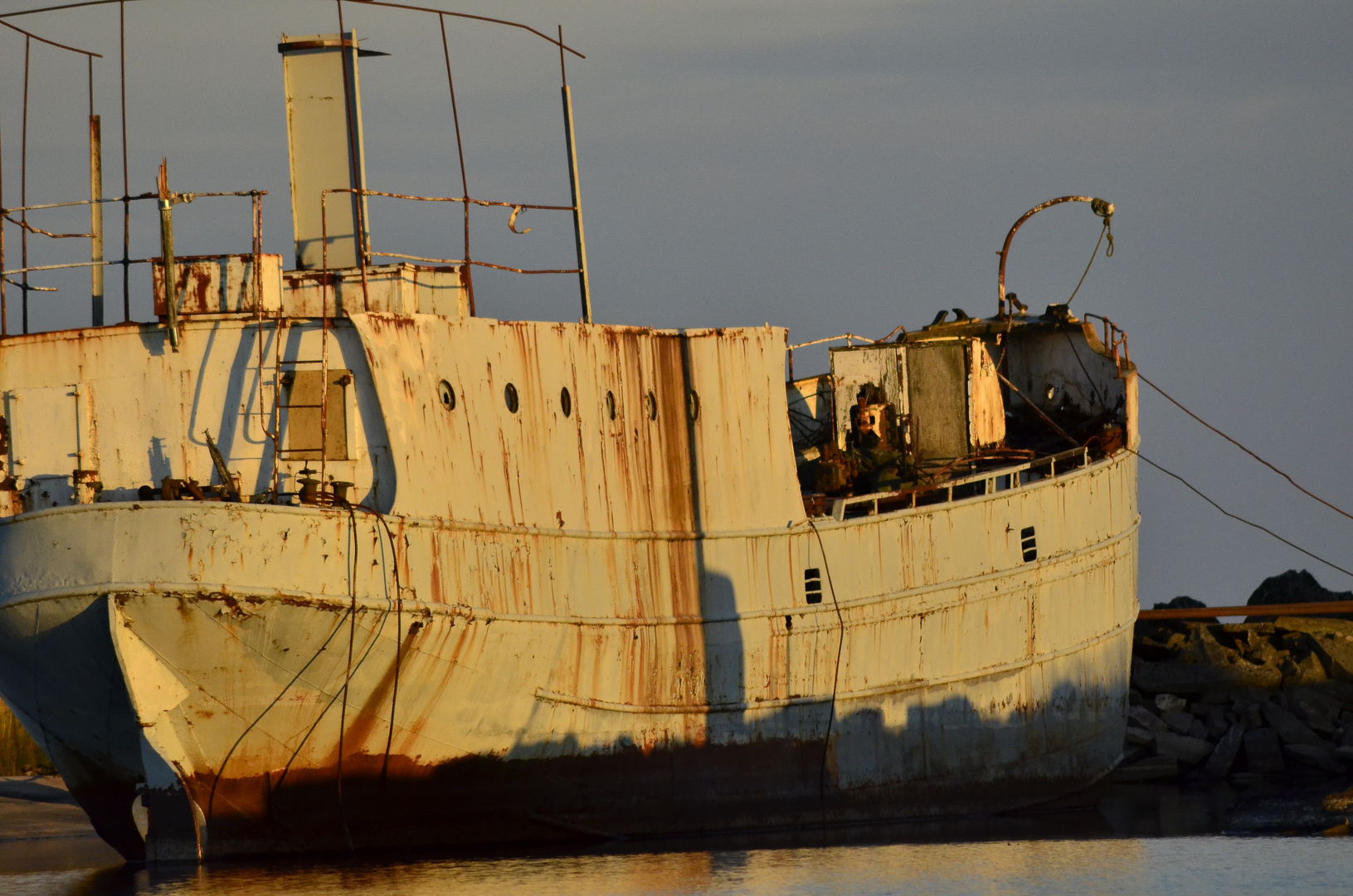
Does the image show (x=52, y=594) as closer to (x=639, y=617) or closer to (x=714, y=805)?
(x=639, y=617)

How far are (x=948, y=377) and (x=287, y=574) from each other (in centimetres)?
1067

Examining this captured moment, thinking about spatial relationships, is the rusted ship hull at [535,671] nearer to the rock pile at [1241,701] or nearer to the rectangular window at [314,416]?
the rectangular window at [314,416]

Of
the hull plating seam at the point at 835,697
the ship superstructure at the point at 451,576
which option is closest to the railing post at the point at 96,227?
the ship superstructure at the point at 451,576

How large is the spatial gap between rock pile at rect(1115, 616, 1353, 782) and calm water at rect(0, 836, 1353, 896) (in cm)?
699

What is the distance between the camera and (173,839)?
17.6m

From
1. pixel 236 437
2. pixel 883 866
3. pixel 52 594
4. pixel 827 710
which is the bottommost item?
pixel 883 866

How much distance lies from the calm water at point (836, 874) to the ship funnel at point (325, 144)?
261 inches

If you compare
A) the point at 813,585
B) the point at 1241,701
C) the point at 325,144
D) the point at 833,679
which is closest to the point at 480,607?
the point at 813,585

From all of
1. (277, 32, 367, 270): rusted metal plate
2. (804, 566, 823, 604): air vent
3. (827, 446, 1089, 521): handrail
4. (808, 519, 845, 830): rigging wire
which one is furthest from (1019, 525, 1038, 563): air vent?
(277, 32, 367, 270): rusted metal plate

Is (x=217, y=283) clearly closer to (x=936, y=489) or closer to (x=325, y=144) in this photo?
(x=325, y=144)

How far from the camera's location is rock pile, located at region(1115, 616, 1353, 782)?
85.8 ft

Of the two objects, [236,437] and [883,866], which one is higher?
[236,437]

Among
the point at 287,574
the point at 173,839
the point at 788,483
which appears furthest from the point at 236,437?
the point at 788,483

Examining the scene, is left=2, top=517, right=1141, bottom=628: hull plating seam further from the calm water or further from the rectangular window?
the calm water
